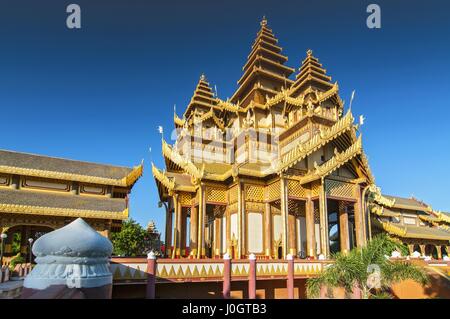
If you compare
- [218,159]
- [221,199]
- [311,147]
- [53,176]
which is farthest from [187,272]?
[218,159]

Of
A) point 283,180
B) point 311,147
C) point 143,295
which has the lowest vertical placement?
point 143,295

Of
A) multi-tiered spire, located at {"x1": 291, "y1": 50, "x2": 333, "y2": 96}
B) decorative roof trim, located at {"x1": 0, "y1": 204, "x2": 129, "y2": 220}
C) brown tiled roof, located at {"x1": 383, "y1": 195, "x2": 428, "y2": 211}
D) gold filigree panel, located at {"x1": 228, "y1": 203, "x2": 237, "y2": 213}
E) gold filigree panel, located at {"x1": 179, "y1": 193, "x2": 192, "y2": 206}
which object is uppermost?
multi-tiered spire, located at {"x1": 291, "y1": 50, "x2": 333, "y2": 96}

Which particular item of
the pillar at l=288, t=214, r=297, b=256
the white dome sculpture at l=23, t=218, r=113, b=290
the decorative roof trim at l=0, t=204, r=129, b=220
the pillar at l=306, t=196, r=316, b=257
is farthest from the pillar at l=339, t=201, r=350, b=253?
the white dome sculpture at l=23, t=218, r=113, b=290

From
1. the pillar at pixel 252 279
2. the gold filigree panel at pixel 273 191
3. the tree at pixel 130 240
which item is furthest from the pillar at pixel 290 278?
the tree at pixel 130 240

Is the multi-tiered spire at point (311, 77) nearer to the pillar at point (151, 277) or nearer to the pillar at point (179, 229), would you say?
the pillar at point (179, 229)

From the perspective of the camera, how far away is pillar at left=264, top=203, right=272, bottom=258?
17.6m

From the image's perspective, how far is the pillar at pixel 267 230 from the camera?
695 inches

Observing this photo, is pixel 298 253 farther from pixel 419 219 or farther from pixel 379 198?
pixel 419 219

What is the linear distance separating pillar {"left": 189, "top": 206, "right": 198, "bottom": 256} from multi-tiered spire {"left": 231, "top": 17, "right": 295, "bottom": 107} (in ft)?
37.6

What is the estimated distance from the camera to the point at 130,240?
41125mm

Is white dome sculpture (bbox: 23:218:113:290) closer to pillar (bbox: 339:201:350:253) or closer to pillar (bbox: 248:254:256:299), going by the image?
pillar (bbox: 248:254:256:299)

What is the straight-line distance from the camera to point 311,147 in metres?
17.6
